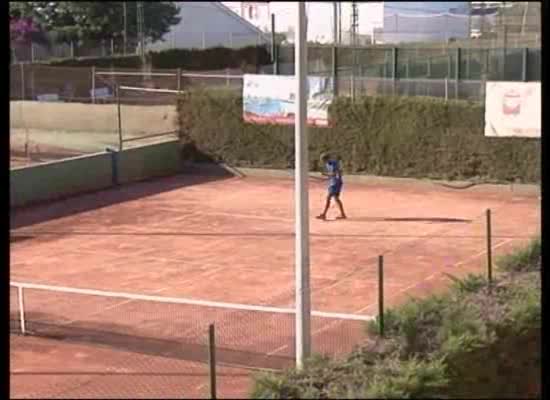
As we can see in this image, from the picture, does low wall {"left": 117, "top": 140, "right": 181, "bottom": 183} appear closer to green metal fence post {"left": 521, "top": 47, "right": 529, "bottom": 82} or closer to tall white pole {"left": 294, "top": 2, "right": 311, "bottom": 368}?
green metal fence post {"left": 521, "top": 47, "right": 529, "bottom": 82}

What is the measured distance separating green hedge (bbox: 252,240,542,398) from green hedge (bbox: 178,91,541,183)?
1515cm

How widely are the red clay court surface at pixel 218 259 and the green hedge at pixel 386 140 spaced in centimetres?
70

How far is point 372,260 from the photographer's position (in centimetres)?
1736

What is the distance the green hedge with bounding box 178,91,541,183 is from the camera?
86.3ft

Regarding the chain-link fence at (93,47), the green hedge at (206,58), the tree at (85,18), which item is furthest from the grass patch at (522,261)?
the tree at (85,18)

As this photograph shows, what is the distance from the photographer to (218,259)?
17.6 m

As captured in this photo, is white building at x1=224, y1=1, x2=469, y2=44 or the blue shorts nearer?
the blue shorts

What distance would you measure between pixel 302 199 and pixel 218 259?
7651mm

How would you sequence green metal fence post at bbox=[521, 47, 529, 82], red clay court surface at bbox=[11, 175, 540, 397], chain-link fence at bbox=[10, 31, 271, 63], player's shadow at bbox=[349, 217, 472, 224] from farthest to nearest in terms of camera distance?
chain-link fence at bbox=[10, 31, 271, 63], green metal fence post at bbox=[521, 47, 529, 82], player's shadow at bbox=[349, 217, 472, 224], red clay court surface at bbox=[11, 175, 540, 397]

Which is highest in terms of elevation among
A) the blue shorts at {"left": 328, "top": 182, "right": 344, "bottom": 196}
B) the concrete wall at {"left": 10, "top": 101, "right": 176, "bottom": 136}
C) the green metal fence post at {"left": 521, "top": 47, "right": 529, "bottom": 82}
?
the green metal fence post at {"left": 521, "top": 47, "right": 529, "bottom": 82}

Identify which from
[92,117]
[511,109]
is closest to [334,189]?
[511,109]

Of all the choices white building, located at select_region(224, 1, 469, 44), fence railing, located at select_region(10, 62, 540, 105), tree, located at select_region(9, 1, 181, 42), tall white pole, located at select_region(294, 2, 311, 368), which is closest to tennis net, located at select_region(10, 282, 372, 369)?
tall white pole, located at select_region(294, 2, 311, 368)

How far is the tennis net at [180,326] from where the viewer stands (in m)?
11.2

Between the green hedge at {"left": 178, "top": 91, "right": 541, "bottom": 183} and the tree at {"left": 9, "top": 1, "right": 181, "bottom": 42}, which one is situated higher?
the tree at {"left": 9, "top": 1, "right": 181, "bottom": 42}
